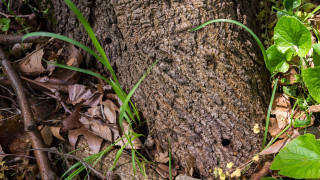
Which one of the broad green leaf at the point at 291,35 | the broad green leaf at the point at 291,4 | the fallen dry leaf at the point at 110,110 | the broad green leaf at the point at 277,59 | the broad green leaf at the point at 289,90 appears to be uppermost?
the broad green leaf at the point at 291,4

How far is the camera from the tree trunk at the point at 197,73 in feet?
4.35

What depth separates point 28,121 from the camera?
156cm

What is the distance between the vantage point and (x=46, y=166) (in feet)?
4.96

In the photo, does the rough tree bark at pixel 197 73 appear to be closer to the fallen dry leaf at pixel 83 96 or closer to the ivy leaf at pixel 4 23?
the fallen dry leaf at pixel 83 96

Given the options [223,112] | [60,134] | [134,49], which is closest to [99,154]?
[60,134]

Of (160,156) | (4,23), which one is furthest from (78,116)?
(4,23)

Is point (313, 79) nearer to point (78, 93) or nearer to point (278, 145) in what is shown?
point (278, 145)

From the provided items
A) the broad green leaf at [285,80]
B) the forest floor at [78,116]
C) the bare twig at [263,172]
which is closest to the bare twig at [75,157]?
the forest floor at [78,116]

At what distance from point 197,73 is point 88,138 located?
941mm

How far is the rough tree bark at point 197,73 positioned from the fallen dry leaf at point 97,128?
1.17 ft

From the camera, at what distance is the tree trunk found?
1.33 m

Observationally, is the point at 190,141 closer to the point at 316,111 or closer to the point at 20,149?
the point at 316,111

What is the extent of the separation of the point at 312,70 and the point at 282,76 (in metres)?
0.35

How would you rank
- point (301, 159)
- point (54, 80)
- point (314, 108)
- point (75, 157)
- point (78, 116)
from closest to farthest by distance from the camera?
point (301, 159)
point (314, 108)
point (75, 157)
point (78, 116)
point (54, 80)
